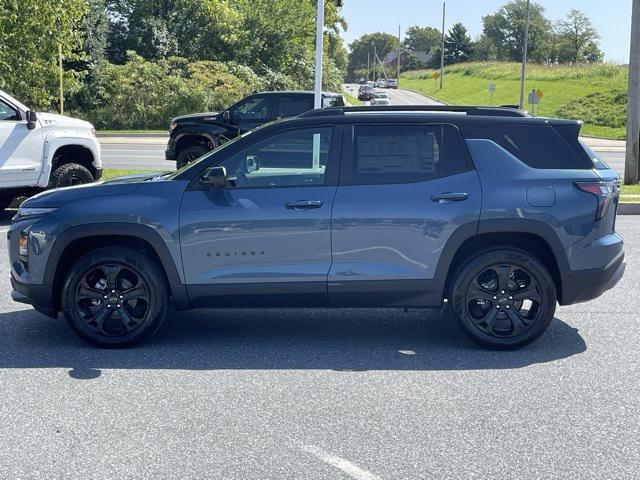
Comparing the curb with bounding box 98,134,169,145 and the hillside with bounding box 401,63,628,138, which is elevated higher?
the hillside with bounding box 401,63,628,138

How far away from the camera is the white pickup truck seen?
38.5ft

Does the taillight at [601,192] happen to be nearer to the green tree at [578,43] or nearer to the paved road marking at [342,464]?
the paved road marking at [342,464]

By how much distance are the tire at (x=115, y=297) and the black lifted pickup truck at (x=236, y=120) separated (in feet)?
39.7

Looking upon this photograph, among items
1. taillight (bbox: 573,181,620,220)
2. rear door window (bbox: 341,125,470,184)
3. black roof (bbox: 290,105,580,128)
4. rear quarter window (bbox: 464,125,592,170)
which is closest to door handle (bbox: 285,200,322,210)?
rear door window (bbox: 341,125,470,184)

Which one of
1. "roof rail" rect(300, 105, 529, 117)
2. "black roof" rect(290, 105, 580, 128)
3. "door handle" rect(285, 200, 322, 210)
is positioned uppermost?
"roof rail" rect(300, 105, 529, 117)

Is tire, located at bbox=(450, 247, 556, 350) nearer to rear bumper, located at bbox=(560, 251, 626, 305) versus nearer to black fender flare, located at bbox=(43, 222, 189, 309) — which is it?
rear bumper, located at bbox=(560, 251, 626, 305)

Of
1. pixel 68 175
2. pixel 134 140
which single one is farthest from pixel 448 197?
pixel 134 140

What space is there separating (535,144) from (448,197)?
807 millimetres

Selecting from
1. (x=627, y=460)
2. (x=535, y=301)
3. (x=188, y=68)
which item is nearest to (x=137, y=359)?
(x=535, y=301)

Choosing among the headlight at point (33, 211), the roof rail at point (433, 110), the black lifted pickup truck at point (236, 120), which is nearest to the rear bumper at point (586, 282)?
the roof rail at point (433, 110)

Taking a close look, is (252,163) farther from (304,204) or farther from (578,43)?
(578,43)

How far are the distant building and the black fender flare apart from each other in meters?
153

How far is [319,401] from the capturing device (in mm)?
5008

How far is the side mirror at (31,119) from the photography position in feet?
38.3
